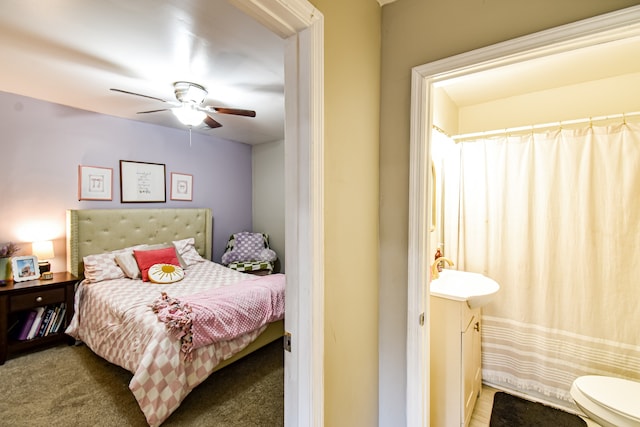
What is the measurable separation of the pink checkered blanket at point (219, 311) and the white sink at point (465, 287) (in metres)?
1.40

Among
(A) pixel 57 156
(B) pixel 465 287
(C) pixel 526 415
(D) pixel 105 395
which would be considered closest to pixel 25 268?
(A) pixel 57 156

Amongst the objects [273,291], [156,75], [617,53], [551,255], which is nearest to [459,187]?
[551,255]

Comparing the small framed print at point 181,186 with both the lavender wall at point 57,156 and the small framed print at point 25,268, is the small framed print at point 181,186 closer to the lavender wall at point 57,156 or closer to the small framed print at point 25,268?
the lavender wall at point 57,156

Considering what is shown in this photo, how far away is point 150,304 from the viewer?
7.11ft

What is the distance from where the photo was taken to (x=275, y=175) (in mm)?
4336

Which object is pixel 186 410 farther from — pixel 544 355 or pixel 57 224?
pixel 544 355

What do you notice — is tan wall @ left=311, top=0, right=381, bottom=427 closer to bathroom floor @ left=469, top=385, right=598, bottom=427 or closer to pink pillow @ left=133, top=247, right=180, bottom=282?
bathroom floor @ left=469, top=385, right=598, bottom=427

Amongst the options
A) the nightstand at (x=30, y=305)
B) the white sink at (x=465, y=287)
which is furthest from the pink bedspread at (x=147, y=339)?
the white sink at (x=465, y=287)

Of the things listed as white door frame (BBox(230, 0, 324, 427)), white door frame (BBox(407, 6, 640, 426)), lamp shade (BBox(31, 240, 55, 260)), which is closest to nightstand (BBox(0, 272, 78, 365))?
lamp shade (BBox(31, 240, 55, 260))

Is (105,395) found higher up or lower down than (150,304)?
lower down

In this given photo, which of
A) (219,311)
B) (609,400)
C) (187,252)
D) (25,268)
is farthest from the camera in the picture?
(187,252)

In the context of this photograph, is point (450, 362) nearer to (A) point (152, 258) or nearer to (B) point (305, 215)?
(B) point (305, 215)

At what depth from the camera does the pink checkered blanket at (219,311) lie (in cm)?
186

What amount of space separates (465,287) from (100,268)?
3354 millimetres
